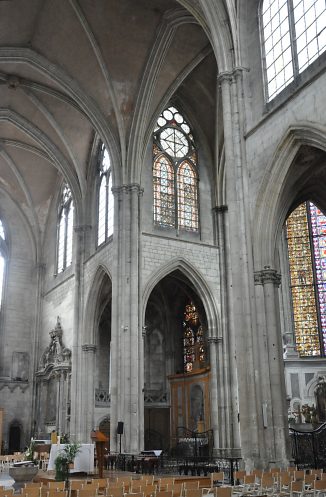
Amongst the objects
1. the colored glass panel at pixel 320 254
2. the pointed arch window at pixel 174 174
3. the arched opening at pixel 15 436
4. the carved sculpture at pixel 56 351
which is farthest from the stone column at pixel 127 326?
the arched opening at pixel 15 436

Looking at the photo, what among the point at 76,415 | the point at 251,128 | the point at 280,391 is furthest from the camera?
the point at 76,415

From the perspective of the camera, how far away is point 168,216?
2656 centimetres

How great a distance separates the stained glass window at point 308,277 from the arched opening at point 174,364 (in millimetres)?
4567

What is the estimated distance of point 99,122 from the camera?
2614 centimetres

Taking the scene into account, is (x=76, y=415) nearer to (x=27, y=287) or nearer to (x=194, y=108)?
(x=27, y=287)

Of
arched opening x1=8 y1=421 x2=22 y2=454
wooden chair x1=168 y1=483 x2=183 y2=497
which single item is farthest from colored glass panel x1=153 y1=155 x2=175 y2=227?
wooden chair x1=168 y1=483 x2=183 y2=497

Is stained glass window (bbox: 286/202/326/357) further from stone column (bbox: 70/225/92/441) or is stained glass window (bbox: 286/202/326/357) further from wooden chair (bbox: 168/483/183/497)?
wooden chair (bbox: 168/483/183/497)

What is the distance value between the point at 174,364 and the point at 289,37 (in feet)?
60.9

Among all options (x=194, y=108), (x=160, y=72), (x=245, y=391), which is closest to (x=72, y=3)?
(x=160, y=72)

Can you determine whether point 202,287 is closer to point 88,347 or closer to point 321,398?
point 88,347

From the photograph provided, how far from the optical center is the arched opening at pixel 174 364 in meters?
27.9

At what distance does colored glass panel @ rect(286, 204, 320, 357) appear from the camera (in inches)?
1070

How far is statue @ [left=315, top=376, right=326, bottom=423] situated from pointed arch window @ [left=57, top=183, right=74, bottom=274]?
1478cm

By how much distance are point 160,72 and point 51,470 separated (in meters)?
16.1
